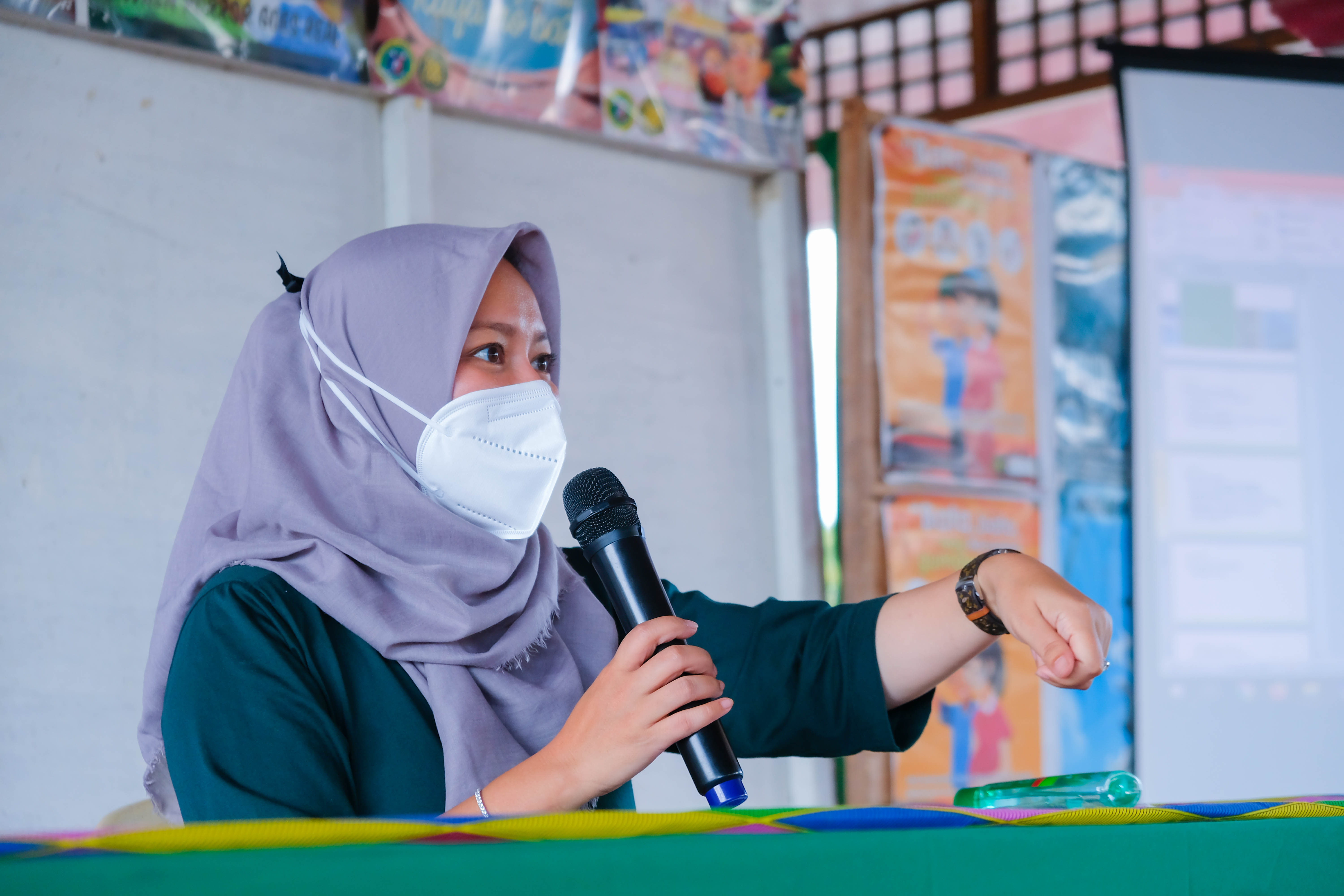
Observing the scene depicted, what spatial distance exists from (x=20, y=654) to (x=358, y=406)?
3.13 ft

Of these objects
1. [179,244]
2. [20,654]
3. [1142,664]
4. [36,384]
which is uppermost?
[179,244]

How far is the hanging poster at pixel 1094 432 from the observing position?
291 cm

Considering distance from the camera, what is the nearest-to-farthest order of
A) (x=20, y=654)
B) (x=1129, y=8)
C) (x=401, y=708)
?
(x=401, y=708), (x=20, y=654), (x=1129, y=8)

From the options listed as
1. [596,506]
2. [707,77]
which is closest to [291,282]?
[596,506]

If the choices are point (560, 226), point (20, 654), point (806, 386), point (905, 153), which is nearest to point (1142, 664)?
point (806, 386)

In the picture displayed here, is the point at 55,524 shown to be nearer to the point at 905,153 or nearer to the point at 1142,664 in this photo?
the point at 905,153

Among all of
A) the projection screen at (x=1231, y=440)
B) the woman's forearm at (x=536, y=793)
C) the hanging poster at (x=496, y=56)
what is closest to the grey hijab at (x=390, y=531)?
the woman's forearm at (x=536, y=793)

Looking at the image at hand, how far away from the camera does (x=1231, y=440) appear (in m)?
2.76

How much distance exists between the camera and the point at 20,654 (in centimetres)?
186

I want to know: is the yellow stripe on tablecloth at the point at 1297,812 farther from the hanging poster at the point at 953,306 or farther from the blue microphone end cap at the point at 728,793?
the hanging poster at the point at 953,306

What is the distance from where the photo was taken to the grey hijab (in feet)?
3.72

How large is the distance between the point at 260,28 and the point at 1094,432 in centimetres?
206

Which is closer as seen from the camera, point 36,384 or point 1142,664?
point 36,384

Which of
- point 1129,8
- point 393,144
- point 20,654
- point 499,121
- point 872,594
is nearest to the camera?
point 20,654
